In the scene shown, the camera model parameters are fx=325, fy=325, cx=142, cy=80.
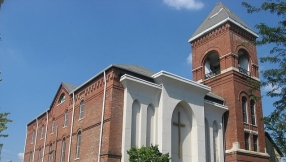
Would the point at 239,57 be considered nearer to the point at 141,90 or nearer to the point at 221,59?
the point at 221,59

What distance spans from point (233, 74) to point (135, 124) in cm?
1040

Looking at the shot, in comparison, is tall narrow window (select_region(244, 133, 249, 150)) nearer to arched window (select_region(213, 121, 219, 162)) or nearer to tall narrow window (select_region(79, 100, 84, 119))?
arched window (select_region(213, 121, 219, 162))

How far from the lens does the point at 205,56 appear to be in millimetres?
29562

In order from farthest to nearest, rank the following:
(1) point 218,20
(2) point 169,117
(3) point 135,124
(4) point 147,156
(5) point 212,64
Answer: (5) point 212,64 < (1) point 218,20 < (2) point 169,117 < (3) point 135,124 < (4) point 147,156

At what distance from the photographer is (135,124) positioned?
66.2 ft

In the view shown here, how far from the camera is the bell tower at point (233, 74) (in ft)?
81.6

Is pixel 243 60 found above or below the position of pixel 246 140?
above

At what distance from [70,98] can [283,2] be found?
56.2 ft

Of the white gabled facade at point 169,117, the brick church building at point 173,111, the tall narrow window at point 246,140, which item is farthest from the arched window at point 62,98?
the tall narrow window at point 246,140

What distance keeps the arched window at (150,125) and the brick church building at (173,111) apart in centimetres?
6

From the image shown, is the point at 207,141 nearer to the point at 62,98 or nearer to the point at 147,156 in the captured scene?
the point at 147,156

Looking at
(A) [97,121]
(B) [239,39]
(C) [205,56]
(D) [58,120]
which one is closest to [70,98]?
(D) [58,120]

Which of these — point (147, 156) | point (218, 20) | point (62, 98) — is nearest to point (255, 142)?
point (218, 20)

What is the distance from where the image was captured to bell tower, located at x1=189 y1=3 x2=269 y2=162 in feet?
81.6
